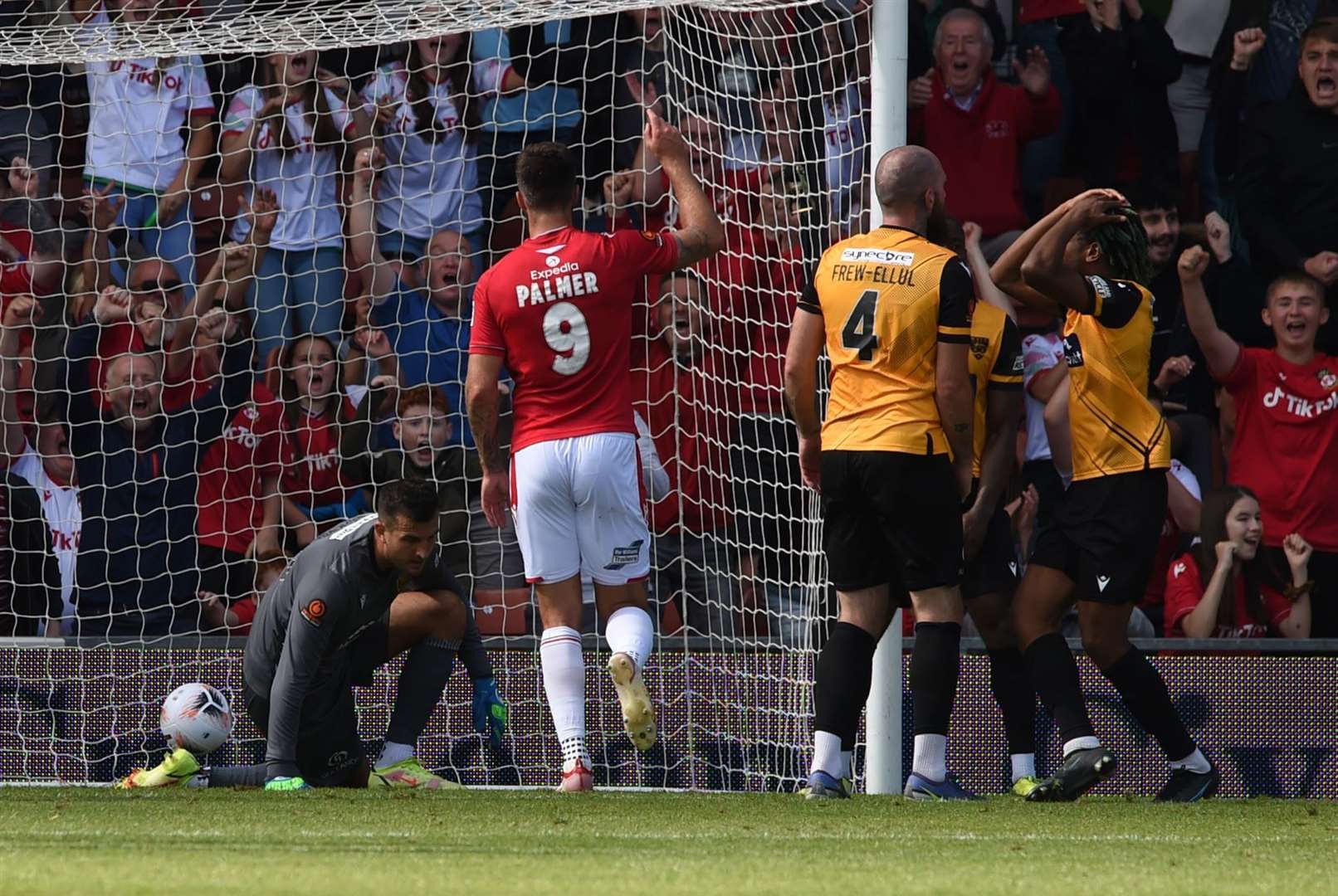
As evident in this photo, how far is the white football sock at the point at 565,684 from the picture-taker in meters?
6.03

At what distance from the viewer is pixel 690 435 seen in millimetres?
8031

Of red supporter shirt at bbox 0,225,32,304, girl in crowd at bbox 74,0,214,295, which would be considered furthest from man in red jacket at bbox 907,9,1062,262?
red supporter shirt at bbox 0,225,32,304

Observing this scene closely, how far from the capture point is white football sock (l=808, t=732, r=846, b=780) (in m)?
5.60

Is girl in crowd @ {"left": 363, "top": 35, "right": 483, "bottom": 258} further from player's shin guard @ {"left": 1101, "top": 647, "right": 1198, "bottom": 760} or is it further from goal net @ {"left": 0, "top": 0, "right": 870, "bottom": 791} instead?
player's shin guard @ {"left": 1101, "top": 647, "right": 1198, "bottom": 760}

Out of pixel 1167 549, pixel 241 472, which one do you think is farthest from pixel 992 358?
pixel 241 472

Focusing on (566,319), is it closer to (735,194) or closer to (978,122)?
(735,194)

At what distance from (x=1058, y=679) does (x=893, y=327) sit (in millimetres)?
1350

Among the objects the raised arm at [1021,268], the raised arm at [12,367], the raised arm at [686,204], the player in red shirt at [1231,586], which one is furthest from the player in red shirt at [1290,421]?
the raised arm at [12,367]

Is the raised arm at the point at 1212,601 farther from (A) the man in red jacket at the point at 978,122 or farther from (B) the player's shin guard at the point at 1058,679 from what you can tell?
(B) the player's shin guard at the point at 1058,679

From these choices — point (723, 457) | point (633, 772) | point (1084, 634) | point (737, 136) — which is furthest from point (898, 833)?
point (737, 136)

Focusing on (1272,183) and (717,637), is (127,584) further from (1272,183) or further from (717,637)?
(1272,183)

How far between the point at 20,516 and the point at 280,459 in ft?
3.81

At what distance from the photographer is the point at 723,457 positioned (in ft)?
26.0

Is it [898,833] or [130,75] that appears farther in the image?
[130,75]
